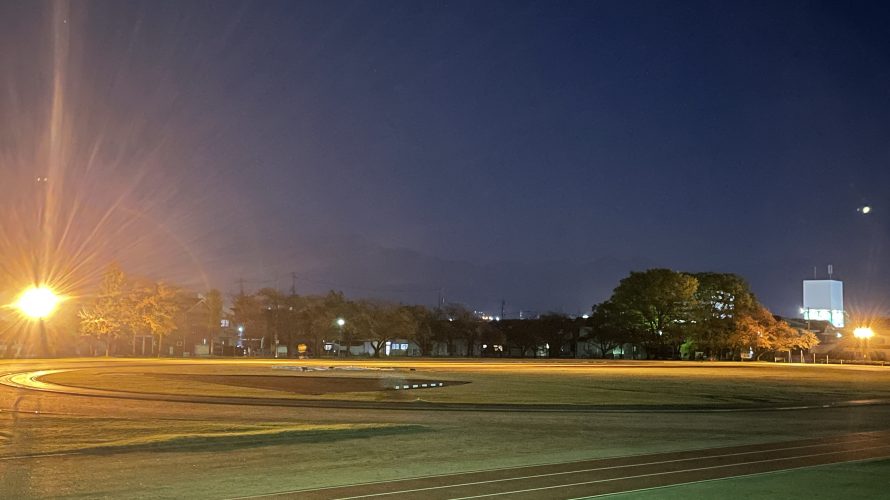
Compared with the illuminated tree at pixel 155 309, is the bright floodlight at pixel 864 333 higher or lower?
lower

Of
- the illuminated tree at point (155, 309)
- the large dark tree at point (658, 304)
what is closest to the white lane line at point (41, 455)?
the illuminated tree at point (155, 309)

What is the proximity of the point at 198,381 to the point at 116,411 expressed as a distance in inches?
562

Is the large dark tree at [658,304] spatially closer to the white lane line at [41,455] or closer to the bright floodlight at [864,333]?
the bright floodlight at [864,333]

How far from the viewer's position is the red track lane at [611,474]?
11.4m

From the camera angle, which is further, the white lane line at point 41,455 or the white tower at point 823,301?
the white tower at point 823,301

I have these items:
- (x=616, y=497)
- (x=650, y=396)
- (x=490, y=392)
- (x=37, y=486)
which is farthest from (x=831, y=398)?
(x=37, y=486)

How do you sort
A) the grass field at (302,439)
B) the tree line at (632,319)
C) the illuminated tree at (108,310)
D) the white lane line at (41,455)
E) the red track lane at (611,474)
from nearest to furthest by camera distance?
1. the red track lane at (611,474)
2. the grass field at (302,439)
3. the white lane line at (41,455)
4. the illuminated tree at (108,310)
5. the tree line at (632,319)

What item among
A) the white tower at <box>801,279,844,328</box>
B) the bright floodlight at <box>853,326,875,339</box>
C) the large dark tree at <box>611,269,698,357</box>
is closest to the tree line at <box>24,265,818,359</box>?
the large dark tree at <box>611,269,698,357</box>

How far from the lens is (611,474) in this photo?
43.3 ft

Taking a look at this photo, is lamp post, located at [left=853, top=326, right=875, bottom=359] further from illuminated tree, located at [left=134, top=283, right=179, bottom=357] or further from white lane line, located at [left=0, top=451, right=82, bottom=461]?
white lane line, located at [left=0, top=451, right=82, bottom=461]

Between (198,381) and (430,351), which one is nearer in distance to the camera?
(198,381)

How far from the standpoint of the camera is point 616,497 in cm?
1112

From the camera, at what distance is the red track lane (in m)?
11.4

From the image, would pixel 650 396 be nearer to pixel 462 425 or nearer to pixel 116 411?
pixel 462 425
